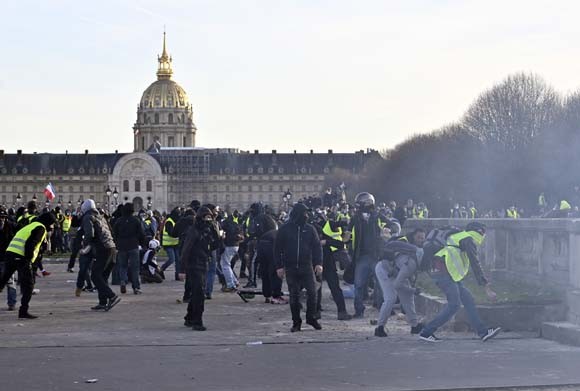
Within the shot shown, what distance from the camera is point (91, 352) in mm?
13398

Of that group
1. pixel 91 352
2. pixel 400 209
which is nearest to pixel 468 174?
pixel 400 209

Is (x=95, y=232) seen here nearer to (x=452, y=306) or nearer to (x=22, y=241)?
(x=22, y=241)

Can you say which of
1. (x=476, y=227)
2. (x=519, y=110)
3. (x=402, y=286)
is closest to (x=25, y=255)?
(x=402, y=286)

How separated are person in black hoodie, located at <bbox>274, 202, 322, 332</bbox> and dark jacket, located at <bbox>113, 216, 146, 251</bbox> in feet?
20.3

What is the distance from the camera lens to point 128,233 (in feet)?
72.9

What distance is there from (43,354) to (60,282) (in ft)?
47.3

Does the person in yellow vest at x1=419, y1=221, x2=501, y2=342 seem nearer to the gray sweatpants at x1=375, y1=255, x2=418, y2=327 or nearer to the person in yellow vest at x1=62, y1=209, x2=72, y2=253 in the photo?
the gray sweatpants at x1=375, y1=255, x2=418, y2=327

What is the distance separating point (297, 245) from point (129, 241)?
7.23 meters

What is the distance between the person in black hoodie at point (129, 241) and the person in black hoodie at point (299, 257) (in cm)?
610

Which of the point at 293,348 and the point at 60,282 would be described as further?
the point at 60,282

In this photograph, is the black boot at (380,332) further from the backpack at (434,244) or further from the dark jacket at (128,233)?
the dark jacket at (128,233)

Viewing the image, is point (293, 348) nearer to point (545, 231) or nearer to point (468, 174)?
point (545, 231)

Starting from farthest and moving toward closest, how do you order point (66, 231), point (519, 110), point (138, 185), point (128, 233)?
1. point (138, 185)
2. point (519, 110)
3. point (66, 231)
4. point (128, 233)

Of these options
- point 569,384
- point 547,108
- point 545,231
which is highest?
point 547,108
